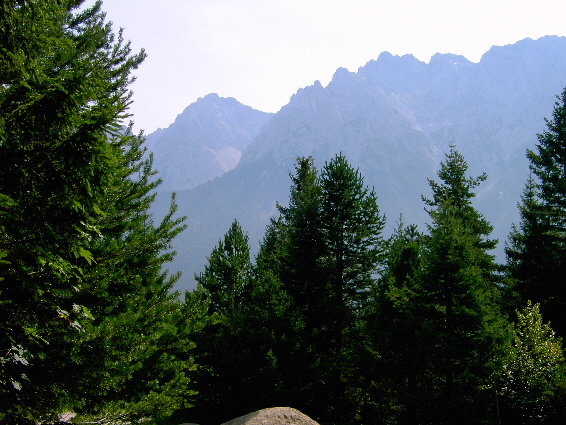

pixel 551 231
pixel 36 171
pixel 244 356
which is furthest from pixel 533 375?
pixel 36 171

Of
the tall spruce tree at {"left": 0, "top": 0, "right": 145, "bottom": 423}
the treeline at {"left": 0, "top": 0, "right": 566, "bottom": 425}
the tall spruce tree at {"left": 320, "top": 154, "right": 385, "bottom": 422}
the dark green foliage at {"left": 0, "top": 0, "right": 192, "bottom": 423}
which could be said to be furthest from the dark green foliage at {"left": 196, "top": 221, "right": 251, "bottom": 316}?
the tall spruce tree at {"left": 0, "top": 0, "right": 145, "bottom": 423}

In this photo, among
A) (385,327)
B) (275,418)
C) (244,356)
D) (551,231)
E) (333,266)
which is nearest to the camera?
(275,418)

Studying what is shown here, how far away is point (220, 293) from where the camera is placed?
25.2 m

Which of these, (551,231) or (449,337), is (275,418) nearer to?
(449,337)

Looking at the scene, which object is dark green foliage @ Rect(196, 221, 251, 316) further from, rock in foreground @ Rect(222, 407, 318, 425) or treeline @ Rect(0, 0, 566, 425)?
rock in foreground @ Rect(222, 407, 318, 425)

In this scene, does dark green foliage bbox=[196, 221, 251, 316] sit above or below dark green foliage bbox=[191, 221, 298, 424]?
above

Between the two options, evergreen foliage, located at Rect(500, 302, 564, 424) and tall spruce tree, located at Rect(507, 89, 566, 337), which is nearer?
evergreen foliage, located at Rect(500, 302, 564, 424)

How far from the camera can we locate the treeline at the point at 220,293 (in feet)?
17.0

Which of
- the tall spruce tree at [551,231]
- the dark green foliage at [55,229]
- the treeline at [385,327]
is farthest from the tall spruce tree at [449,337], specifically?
the dark green foliage at [55,229]

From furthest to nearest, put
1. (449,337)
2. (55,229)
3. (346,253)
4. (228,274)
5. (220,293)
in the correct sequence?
(228,274), (220,293), (346,253), (449,337), (55,229)

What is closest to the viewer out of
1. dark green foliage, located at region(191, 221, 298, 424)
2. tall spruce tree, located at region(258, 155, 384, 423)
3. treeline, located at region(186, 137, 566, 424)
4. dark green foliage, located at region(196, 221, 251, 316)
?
treeline, located at region(186, 137, 566, 424)

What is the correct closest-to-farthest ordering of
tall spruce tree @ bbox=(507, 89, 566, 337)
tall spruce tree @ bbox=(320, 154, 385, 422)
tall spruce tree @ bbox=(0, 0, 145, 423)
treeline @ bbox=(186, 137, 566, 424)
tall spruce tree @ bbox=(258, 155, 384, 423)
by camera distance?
tall spruce tree @ bbox=(0, 0, 145, 423)
treeline @ bbox=(186, 137, 566, 424)
tall spruce tree @ bbox=(258, 155, 384, 423)
tall spruce tree @ bbox=(320, 154, 385, 422)
tall spruce tree @ bbox=(507, 89, 566, 337)

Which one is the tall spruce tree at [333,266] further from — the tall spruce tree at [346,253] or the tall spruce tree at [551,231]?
the tall spruce tree at [551,231]

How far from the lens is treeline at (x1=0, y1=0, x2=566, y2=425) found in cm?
519
